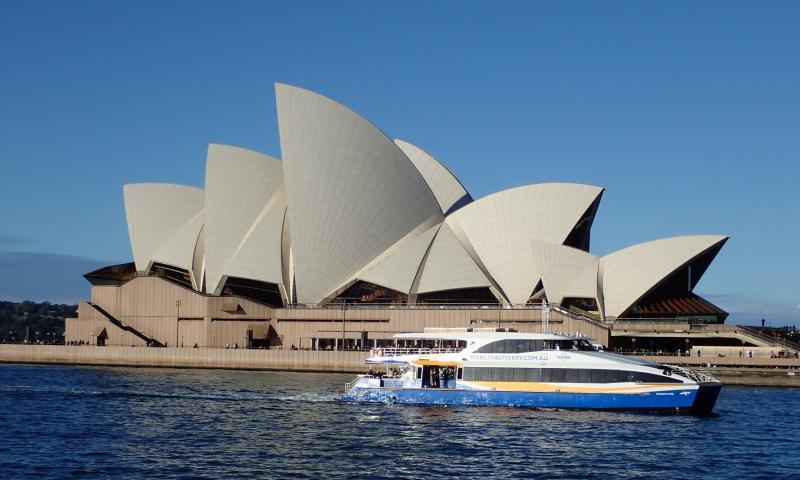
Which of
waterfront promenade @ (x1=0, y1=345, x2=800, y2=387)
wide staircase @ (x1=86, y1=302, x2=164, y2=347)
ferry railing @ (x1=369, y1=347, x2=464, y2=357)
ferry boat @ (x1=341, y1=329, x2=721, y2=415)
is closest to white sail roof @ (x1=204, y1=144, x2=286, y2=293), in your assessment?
wide staircase @ (x1=86, y1=302, x2=164, y2=347)

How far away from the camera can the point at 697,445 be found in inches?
1273

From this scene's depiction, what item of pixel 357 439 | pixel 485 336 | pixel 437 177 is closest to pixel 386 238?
pixel 437 177

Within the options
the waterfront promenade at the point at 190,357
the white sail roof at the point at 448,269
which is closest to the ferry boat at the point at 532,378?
the waterfront promenade at the point at 190,357

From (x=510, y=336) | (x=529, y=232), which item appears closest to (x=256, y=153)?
(x=529, y=232)

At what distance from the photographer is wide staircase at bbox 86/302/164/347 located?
7419 cm

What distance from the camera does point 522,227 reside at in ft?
232

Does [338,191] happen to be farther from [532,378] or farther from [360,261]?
[532,378]

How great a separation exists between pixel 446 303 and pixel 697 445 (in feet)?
131

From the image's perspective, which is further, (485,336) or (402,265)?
(402,265)

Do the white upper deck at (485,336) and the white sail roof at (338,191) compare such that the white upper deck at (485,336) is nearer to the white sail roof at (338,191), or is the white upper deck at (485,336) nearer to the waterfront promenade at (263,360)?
the waterfront promenade at (263,360)

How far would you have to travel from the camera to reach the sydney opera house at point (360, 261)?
2685 inches

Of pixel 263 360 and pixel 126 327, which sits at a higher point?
pixel 126 327

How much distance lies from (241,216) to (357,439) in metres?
43.9

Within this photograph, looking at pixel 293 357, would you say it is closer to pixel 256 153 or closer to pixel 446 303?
pixel 446 303
